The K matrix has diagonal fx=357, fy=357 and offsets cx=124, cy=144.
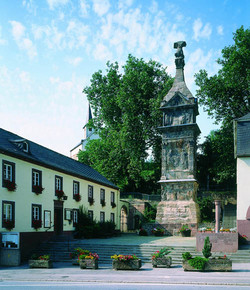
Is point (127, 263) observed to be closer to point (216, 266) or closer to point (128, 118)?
point (216, 266)

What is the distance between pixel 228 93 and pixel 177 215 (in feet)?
50.4

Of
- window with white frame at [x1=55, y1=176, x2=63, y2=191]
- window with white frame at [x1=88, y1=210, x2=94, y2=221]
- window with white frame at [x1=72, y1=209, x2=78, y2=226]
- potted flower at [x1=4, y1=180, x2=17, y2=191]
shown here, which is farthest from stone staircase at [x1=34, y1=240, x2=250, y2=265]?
window with white frame at [x1=88, y1=210, x2=94, y2=221]

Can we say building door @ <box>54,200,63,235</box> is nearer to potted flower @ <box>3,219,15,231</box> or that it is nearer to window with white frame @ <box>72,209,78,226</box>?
window with white frame @ <box>72,209,78,226</box>

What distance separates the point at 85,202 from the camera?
32844 millimetres

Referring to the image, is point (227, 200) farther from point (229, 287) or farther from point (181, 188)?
point (229, 287)

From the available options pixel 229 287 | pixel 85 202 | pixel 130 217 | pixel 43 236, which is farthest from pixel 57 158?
pixel 229 287

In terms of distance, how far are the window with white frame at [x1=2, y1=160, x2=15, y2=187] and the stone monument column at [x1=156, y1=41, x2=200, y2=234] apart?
18430mm

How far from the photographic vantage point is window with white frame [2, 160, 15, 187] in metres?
21.9

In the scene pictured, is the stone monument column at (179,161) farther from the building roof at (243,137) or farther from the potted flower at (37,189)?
the potted flower at (37,189)

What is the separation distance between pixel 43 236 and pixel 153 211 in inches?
879

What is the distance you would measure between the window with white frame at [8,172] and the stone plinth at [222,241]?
12.1 m

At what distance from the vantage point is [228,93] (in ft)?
134

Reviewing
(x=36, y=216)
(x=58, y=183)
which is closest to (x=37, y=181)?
(x=36, y=216)

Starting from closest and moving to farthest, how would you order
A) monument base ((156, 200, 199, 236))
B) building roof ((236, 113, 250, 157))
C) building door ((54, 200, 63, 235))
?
building roof ((236, 113, 250, 157)) < building door ((54, 200, 63, 235)) < monument base ((156, 200, 199, 236))
